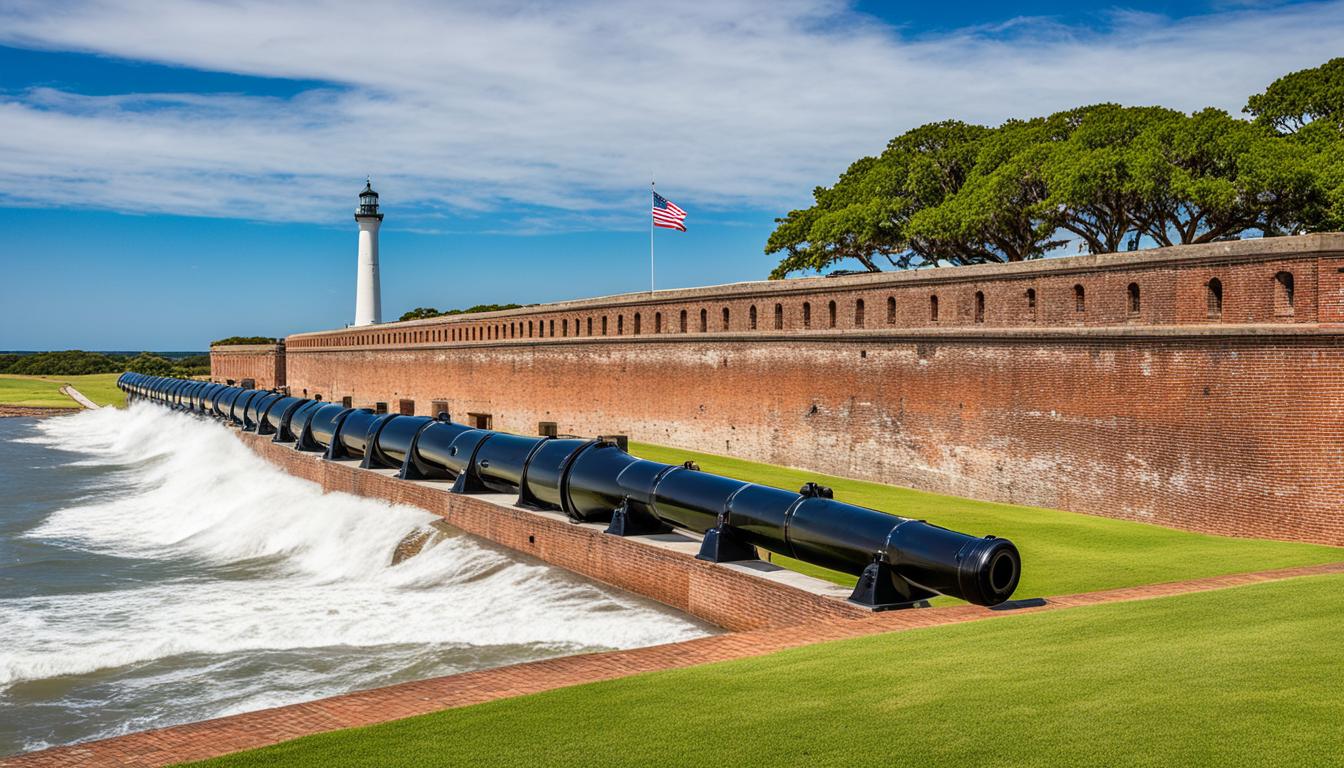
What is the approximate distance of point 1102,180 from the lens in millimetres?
28609

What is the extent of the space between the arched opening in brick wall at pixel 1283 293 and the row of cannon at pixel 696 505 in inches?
310

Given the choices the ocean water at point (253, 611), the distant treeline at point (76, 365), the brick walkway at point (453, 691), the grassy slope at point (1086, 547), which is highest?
the distant treeline at point (76, 365)

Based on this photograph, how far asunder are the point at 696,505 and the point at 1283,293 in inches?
330

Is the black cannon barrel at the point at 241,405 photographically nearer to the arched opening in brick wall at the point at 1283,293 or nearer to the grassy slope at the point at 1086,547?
the grassy slope at the point at 1086,547

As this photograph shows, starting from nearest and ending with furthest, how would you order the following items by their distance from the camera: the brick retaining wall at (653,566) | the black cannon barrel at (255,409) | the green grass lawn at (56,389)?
the brick retaining wall at (653,566) → the black cannon barrel at (255,409) → the green grass lawn at (56,389)

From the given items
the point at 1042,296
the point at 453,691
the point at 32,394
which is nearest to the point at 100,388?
the point at 32,394

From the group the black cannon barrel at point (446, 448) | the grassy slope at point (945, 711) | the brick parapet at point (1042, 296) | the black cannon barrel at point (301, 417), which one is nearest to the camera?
the grassy slope at point (945, 711)

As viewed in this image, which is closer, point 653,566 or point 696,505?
point 696,505

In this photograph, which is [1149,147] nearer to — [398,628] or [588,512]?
[588,512]

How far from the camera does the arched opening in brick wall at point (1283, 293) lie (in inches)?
552

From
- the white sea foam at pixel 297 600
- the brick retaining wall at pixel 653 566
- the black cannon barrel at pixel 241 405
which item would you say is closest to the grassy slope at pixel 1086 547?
the brick retaining wall at pixel 653 566

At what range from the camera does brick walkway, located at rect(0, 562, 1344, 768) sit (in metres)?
5.46

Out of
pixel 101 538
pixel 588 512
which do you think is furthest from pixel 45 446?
pixel 588 512

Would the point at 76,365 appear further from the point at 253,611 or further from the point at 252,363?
the point at 253,611
